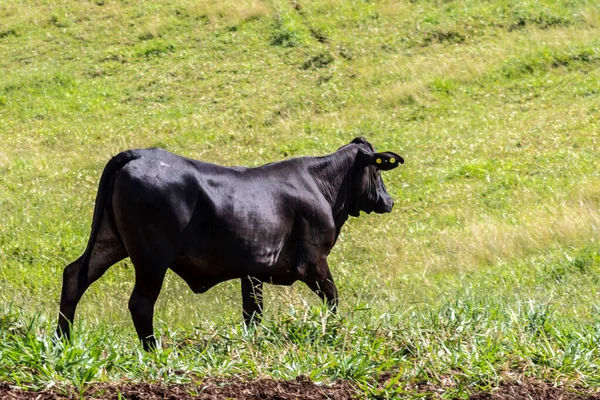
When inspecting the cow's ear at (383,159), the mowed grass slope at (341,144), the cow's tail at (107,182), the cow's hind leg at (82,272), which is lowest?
the mowed grass slope at (341,144)

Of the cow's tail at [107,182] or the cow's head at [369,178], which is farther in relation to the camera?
the cow's head at [369,178]

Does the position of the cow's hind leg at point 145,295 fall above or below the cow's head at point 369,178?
above

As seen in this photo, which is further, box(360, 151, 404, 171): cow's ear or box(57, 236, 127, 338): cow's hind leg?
box(360, 151, 404, 171): cow's ear

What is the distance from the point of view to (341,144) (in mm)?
19219

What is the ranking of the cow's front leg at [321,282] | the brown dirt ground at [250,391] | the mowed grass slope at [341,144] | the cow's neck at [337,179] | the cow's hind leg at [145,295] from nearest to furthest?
1. the brown dirt ground at [250,391]
2. the mowed grass slope at [341,144]
3. the cow's hind leg at [145,295]
4. the cow's front leg at [321,282]
5. the cow's neck at [337,179]

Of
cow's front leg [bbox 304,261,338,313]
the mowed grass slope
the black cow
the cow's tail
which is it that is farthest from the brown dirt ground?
cow's front leg [bbox 304,261,338,313]

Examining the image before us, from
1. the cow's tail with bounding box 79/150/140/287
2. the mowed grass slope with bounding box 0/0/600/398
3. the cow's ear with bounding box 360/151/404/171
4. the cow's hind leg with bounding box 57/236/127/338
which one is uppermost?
the cow's tail with bounding box 79/150/140/287

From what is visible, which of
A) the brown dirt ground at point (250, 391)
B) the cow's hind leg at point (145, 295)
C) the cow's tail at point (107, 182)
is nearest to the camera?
the brown dirt ground at point (250, 391)

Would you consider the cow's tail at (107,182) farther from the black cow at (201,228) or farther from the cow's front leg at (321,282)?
the cow's front leg at (321,282)

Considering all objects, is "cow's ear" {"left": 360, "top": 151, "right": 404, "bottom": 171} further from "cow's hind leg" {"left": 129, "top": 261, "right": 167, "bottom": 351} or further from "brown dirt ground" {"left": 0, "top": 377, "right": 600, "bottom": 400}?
"brown dirt ground" {"left": 0, "top": 377, "right": 600, "bottom": 400}

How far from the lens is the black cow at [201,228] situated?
727 centimetres

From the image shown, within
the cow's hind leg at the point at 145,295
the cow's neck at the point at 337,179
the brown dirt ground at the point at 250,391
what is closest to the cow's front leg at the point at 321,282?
the cow's neck at the point at 337,179

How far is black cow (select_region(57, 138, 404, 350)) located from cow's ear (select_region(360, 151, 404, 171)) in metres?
0.69

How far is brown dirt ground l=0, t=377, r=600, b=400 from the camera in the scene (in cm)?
528
